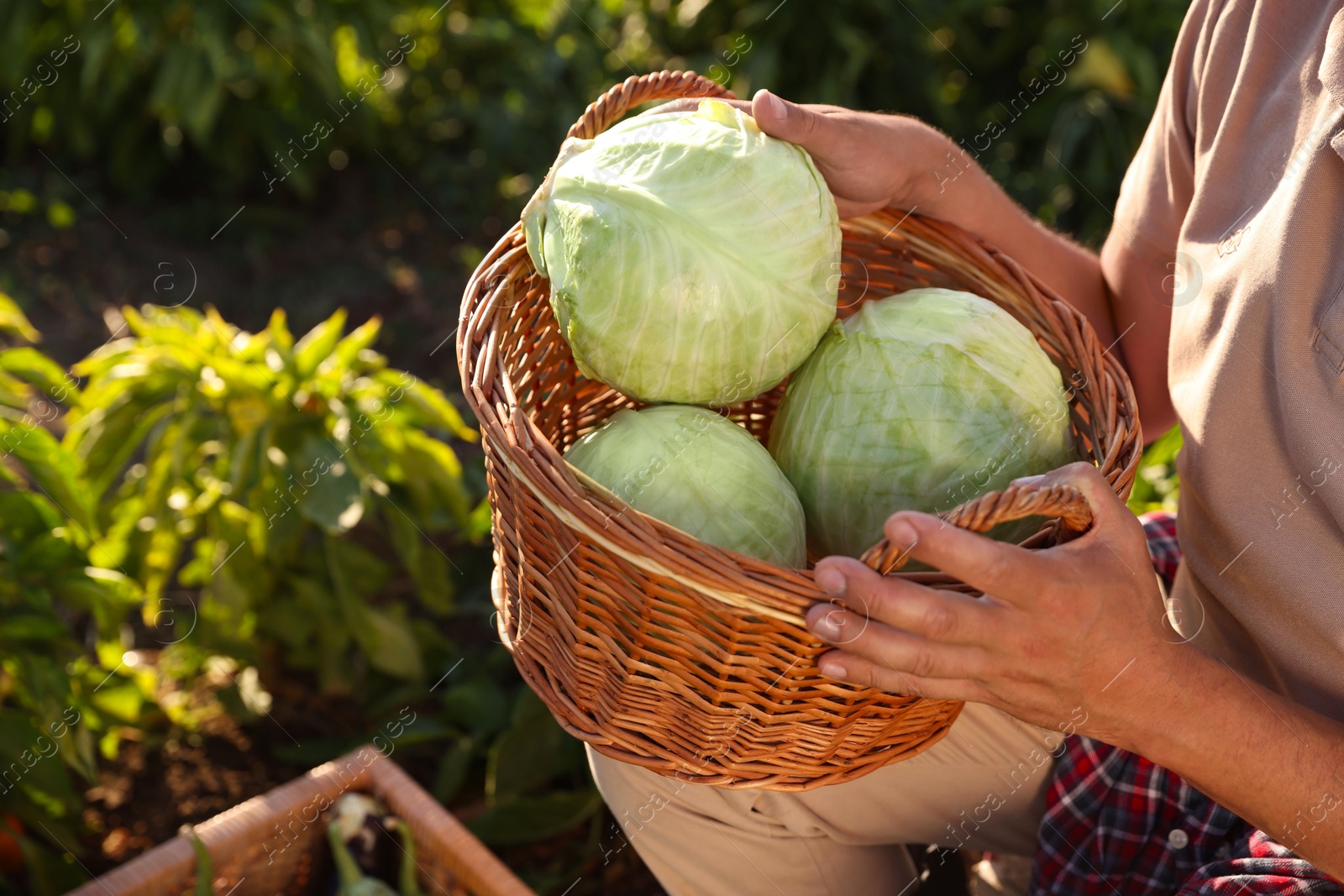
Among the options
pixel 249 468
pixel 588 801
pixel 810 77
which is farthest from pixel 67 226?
pixel 588 801

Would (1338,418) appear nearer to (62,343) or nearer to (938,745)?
(938,745)

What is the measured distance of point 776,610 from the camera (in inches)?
42.5

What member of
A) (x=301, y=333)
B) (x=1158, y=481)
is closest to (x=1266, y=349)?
(x=1158, y=481)

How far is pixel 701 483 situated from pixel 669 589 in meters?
0.23

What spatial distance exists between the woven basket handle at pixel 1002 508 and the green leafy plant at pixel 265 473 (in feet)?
3.99

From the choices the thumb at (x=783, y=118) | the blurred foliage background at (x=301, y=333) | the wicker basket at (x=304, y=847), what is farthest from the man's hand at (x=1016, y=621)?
the blurred foliage background at (x=301, y=333)

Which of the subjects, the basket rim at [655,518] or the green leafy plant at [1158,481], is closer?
the basket rim at [655,518]

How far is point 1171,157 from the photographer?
1.69 metres

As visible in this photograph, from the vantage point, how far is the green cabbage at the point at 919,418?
53.0 inches

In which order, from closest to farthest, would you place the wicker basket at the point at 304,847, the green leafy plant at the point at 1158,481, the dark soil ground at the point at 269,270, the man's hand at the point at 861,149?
the man's hand at the point at 861,149
the wicker basket at the point at 304,847
the green leafy plant at the point at 1158,481
the dark soil ground at the point at 269,270

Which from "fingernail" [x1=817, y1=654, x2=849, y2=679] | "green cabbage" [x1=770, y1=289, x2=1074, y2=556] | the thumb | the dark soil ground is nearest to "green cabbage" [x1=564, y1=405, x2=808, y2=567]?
"green cabbage" [x1=770, y1=289, x2=1074, y2=556]

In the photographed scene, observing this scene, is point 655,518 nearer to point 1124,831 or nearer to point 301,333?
point 1124,831

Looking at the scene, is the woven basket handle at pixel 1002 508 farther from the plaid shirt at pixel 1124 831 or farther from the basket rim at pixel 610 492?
the plaid shirt at pixel 1124 831

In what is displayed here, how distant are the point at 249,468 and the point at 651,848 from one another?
115 centimetres
